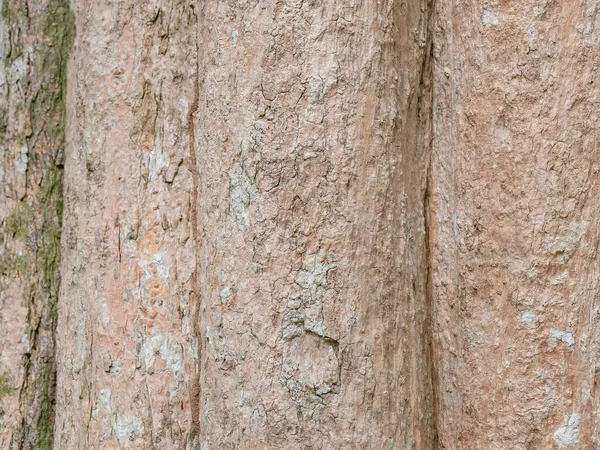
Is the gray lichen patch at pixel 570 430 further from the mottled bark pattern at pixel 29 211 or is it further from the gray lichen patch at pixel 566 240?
the mottled bark pattern at pixel 29 211

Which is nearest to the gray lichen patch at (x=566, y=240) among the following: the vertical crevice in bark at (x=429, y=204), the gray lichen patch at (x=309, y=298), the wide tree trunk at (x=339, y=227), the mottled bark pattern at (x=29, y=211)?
the wide tree trunk at (x=339, y=227)

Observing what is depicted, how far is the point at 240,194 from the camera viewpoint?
1.11 meters

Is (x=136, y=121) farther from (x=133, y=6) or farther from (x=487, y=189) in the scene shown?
(x=487, y=189)

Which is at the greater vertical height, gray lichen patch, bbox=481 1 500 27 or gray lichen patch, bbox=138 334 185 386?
gray lichen patch, bbox=481 1 500 27

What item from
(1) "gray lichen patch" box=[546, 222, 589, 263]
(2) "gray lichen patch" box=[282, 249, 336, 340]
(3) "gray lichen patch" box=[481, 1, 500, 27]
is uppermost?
(3) "gray lichen patch" box=[481, 1, 500, 27]

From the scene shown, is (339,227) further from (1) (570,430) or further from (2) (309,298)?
(1) (570,430)

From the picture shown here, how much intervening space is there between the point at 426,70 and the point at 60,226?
0.70 meters

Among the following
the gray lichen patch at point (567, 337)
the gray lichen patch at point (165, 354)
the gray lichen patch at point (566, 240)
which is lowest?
the gray lichen patch at point (165, 354)

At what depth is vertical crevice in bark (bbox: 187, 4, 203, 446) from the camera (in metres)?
1.20

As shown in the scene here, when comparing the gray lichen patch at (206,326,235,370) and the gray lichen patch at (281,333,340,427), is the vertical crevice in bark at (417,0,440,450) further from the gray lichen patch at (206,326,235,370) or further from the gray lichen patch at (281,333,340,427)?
the gray lichen patch at (206,326,235,370)

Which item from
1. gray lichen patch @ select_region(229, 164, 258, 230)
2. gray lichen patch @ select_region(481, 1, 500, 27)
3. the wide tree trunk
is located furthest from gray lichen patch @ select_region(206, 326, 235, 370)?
gray lichen patch @ select_region(481, 1, 500, 27)

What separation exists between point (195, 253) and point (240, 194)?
16 cm

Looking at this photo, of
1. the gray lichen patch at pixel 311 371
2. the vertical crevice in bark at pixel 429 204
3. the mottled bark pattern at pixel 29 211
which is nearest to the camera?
the gray lichen patch at pixel 311 371

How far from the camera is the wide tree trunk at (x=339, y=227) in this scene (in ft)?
3.51
